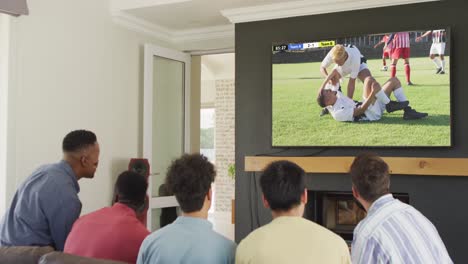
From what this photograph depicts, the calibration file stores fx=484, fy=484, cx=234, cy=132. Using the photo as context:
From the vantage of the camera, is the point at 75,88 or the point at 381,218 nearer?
the point at 381,218

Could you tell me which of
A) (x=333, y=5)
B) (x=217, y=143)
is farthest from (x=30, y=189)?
(x=217, y=143)

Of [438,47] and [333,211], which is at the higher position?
[438,47]

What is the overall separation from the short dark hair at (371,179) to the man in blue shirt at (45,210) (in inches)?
58.1

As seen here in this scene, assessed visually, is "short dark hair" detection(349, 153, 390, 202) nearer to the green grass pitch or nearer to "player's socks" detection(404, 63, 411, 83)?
the green grass pitch

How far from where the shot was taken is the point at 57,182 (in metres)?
2.60

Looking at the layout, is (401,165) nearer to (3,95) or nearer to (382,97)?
(382,97)

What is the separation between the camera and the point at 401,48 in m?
4.18

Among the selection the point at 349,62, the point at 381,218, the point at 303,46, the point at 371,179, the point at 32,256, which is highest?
the point at 303,46

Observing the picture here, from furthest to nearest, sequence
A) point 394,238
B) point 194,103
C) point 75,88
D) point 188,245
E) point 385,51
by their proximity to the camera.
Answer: point 194,103 → point 75,88 → point 385,51 → point 394,238 → point 188,245

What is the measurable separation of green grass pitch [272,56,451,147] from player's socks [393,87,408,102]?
1.3 inches

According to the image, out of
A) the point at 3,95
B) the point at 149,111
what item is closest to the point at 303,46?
the point at 149,111

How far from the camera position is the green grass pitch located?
404 centimetres

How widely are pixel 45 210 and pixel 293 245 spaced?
153cm

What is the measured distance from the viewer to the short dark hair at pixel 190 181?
5.95 feet
